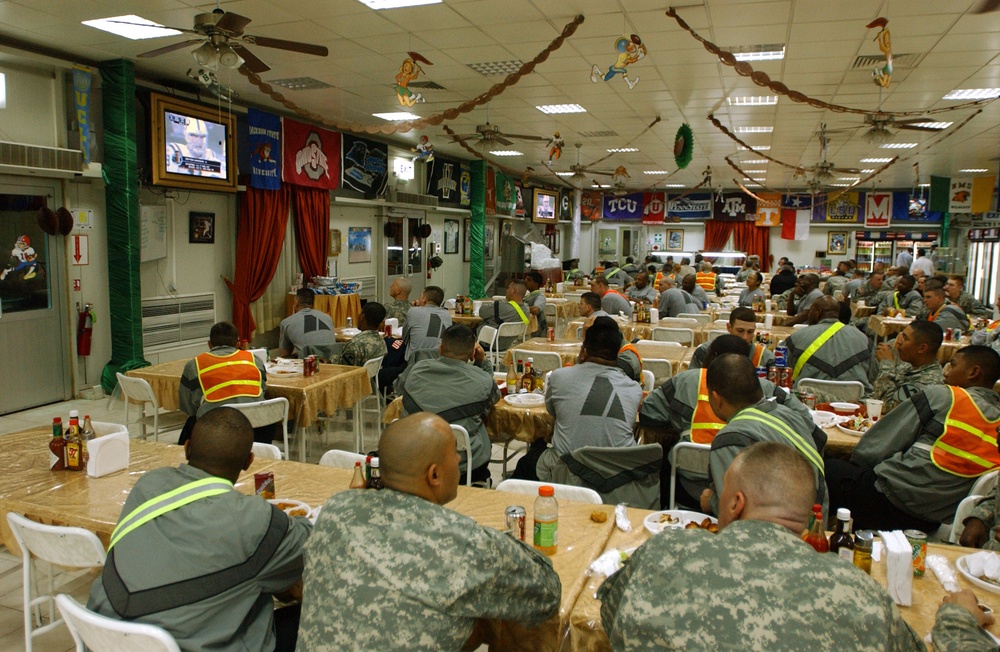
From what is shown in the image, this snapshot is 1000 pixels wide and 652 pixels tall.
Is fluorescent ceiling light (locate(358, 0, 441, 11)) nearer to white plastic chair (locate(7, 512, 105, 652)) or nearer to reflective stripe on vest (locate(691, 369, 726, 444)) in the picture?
reflective stripe on vest (locate(691, 369, 726, 444))

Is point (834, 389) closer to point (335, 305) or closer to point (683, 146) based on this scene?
point (683, 146)

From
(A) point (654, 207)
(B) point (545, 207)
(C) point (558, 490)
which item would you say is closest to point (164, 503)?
(C) point (558, 490)

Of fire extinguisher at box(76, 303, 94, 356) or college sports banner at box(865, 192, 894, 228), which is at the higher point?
college sports banner at box(865, 192, 894, 228)

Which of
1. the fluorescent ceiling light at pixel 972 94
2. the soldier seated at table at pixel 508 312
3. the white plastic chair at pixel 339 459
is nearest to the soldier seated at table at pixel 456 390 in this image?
the white plastic chair at pixel 339 459

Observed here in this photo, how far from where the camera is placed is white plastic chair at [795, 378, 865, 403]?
510cm

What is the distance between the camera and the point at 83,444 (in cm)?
339

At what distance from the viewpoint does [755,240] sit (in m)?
23.8

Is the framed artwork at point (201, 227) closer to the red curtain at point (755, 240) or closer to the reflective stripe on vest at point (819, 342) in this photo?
the reflective stripe on vest at point (819, 342)

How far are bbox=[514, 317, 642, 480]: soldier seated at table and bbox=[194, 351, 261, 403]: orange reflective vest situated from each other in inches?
85.2

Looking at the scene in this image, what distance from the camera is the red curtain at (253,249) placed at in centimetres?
996

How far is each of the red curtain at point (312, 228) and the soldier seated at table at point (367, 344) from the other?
16.2ft

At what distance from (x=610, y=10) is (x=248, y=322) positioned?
6.70 m

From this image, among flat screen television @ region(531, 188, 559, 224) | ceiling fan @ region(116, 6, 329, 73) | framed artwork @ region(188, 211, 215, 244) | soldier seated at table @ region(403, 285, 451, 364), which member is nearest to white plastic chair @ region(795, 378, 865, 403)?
soldier seated at table @ region(403, 285, 451, 364)

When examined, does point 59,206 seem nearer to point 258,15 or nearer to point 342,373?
point 258,15
